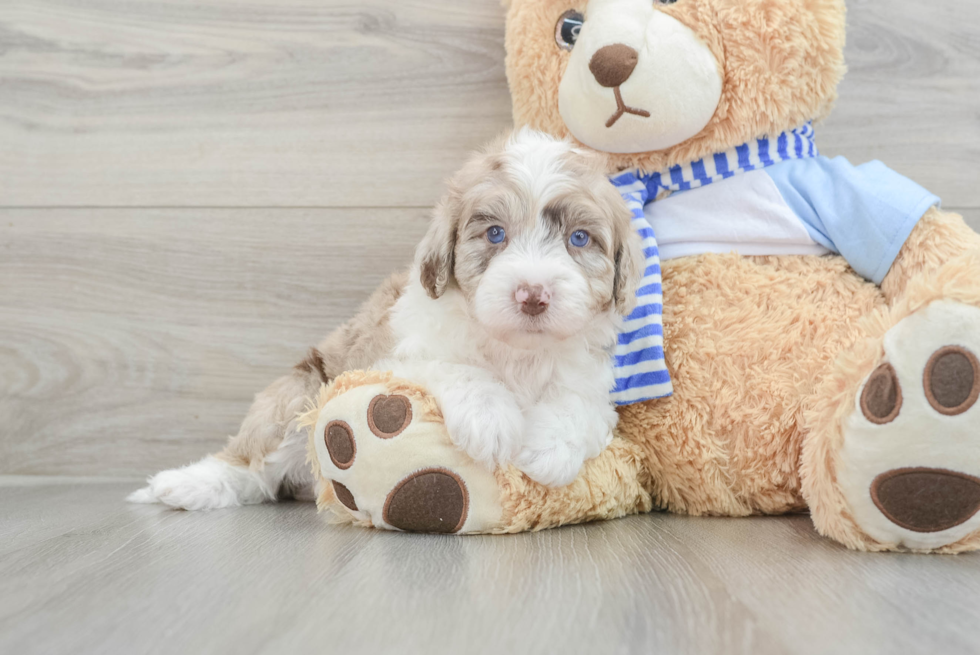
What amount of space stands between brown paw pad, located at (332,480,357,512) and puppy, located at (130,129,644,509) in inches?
9.9

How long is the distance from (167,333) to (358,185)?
751 millimetres

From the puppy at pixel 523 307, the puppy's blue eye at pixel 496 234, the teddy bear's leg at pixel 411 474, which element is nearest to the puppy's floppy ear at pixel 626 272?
the puppy at pixel 523 307

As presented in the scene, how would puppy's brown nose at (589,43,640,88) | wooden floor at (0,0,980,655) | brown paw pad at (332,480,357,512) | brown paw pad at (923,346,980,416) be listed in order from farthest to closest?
wooden floor at (0,0,980,655), puppy's brown nose at (589,43,640,88), brown paw pad at (332,480,357,512), brown paw pad at (923,346,980,416)

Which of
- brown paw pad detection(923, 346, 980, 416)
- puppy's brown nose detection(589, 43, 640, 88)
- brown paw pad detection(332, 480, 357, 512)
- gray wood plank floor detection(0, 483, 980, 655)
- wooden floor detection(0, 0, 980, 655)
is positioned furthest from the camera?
wooden floor detection(0, 0, 980, 655)

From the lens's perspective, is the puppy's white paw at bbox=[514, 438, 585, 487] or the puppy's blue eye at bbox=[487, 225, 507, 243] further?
the puppy's blue eye at bbox=[487, 225, 507, 243]

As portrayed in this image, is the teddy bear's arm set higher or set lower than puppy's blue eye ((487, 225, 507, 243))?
lower

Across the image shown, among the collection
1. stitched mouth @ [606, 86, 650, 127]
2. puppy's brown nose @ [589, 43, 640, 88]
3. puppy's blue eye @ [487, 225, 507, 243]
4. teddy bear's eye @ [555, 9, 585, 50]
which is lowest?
puppy's blue eye @ [487, 225, 507, 243]

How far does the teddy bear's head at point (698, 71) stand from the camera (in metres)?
1.58

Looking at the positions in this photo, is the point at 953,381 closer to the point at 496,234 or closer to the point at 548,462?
the point at 548,462

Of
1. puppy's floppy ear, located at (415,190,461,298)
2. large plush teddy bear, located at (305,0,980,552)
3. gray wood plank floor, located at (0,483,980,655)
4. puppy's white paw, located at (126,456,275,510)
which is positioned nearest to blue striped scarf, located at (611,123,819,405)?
large plush teddy bear, located at (305,0,980,552)

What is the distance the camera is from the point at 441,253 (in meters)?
1.54

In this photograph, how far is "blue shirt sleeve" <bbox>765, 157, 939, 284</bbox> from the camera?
5.06 ft

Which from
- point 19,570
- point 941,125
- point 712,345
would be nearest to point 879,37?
point 941,125

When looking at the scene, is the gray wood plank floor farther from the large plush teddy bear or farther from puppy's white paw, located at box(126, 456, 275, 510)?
puppy's white paw, located at box(126, 456, 275, 510)
